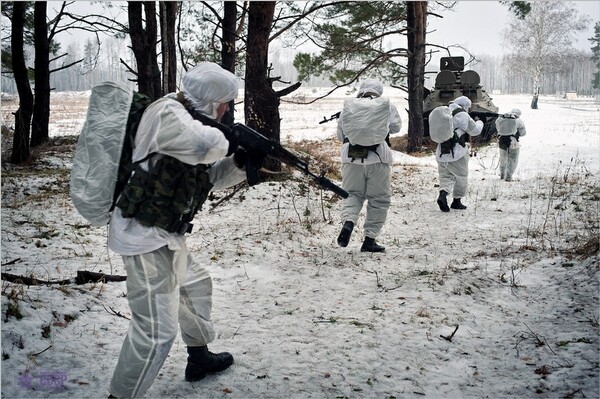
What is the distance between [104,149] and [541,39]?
129ft

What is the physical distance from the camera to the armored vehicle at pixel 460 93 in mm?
17777

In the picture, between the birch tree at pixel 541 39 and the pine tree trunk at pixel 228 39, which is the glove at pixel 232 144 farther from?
the birch tree at pixel 541 39

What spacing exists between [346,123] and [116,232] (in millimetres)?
3858

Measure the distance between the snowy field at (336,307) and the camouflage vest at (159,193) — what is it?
1085 mm

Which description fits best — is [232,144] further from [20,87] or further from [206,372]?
[20,87]

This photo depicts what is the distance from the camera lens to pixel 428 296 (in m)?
4.34

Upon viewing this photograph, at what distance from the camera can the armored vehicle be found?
58.3ft

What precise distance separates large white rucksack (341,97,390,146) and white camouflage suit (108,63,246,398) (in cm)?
328

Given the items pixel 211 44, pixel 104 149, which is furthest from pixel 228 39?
pixel 104 149

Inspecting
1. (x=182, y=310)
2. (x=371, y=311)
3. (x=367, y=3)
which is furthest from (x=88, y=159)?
(x=367, y=3)

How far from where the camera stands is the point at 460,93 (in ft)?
58.7

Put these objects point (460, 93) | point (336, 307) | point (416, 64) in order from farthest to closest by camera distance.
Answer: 1. point (460, 93)
2. point (416, 64)
3. point (336, 307)

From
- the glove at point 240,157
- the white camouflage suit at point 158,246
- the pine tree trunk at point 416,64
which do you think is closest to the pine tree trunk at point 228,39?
the pine tree trunk at point 416,64

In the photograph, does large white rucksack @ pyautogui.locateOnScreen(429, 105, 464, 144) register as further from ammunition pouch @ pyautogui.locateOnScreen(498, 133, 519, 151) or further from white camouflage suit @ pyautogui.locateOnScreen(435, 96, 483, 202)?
ammunition pouch @ pyautogui.locateOnScreen(498, 133, 519, 151)
